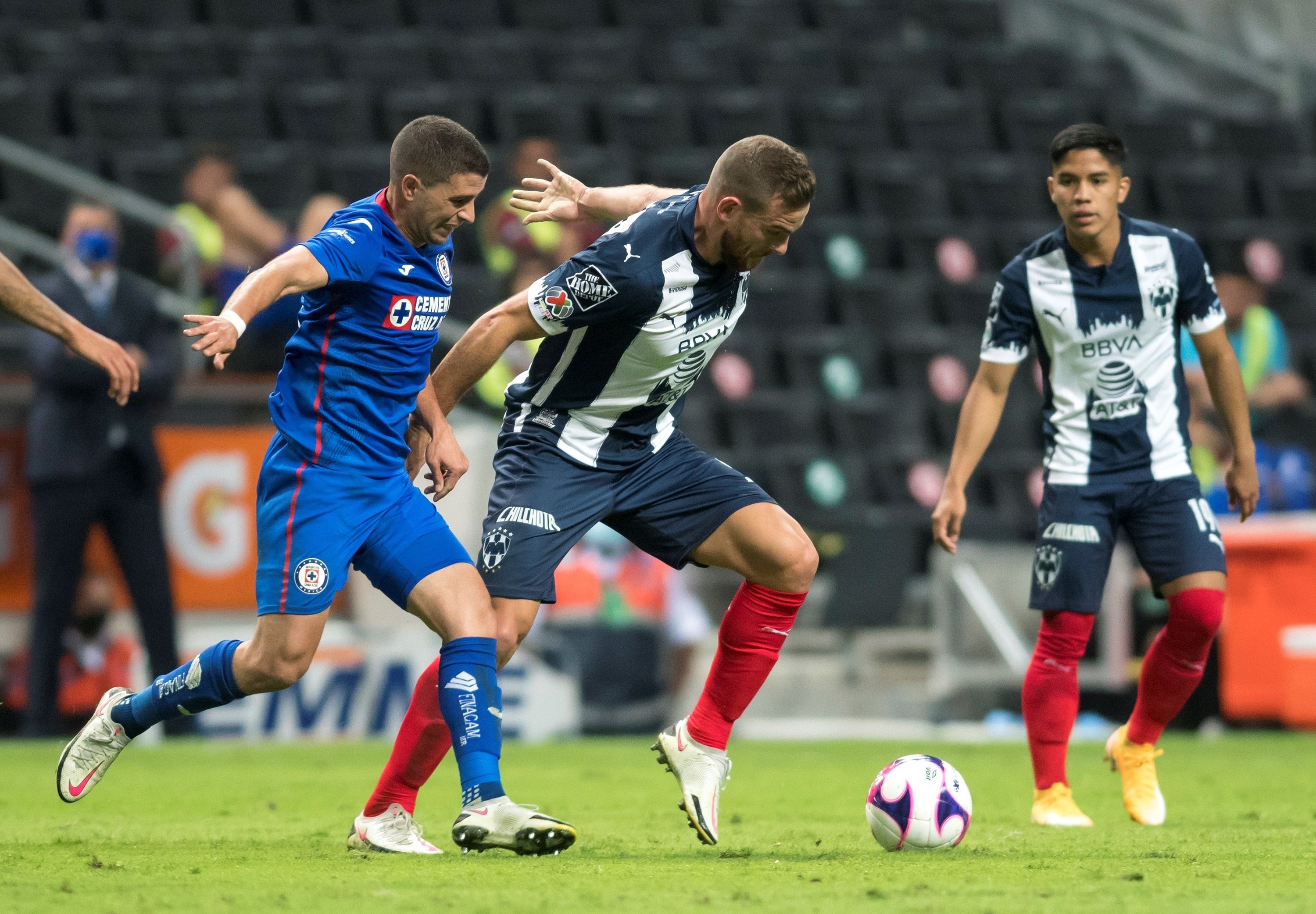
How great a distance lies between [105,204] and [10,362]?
115 centimetres

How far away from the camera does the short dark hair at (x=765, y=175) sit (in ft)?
15.4

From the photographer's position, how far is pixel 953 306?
46.2ft

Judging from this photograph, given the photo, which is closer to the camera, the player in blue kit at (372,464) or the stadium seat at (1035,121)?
the player in blue kit at (372,464)

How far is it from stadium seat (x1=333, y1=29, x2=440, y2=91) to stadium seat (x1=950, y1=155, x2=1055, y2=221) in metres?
4.50

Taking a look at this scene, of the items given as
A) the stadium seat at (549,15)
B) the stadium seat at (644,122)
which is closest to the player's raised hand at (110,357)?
the stadium seat at (644,122)

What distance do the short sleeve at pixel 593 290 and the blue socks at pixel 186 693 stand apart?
49.7 inches

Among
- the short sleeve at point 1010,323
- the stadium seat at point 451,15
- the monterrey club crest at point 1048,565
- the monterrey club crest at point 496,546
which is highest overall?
the stadium seat at point 451,15

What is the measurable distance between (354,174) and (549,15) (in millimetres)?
3554

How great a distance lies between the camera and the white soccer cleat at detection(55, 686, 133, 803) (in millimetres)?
5012

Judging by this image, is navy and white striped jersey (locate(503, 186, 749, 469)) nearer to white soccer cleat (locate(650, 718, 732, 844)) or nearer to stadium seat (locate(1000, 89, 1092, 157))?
white soccer cleat (locate(650, 718, 732, 844))

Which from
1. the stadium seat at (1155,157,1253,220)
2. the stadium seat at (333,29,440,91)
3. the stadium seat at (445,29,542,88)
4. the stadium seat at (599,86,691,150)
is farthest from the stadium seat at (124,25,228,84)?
the stadium seat at (1155,157,1253,220)

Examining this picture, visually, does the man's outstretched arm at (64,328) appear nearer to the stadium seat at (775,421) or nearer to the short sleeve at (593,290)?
the short sleeve at (593,290)

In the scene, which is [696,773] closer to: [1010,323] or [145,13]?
[1010,323]

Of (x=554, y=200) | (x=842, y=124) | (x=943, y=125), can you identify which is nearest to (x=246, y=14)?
(x=842, y=124)
